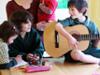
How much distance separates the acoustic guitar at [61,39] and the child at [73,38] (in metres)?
0.04

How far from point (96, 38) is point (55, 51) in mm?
329

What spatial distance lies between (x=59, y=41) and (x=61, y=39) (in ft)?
0.07

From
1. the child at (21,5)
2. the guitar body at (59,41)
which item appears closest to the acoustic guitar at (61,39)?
the guitar body at (59,41)

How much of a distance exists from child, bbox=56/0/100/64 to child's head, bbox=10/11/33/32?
0.75 feet

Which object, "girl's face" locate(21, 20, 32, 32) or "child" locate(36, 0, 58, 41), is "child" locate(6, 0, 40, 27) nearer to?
"child" locate(36, 0, 58, 41)

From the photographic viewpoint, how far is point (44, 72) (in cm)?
176

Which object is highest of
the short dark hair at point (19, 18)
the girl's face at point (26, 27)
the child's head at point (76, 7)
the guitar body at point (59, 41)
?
the child's head at point (76, 7)

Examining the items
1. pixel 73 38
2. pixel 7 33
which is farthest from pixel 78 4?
pixel 7 33

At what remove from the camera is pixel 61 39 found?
79.1 inches

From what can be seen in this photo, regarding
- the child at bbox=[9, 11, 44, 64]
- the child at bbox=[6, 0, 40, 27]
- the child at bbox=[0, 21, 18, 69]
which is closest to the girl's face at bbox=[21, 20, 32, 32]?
the child at bbox=[9, 11, 44, 64]

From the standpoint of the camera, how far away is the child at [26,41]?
1905mm

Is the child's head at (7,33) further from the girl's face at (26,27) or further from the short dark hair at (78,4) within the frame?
the short dark hair at (78,4)

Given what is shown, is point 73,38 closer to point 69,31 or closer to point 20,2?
point 69,31

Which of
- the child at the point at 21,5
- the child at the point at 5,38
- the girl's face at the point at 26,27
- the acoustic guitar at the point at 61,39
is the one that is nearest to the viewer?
the child at the point at 5,38
